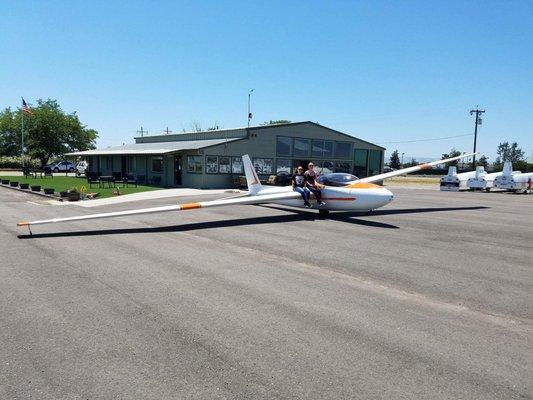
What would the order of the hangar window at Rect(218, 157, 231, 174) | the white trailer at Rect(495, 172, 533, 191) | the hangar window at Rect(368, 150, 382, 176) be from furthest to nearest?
the hangar window at Rect(368, 150, 382, 176) < the white trailer at Rect(495, 172, 533, 191) < the hangar window at Rect(218, 157, 231, 174)

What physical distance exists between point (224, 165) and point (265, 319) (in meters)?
30.9

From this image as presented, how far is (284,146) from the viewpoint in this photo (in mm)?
39562

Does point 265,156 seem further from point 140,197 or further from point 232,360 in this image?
point 232,360

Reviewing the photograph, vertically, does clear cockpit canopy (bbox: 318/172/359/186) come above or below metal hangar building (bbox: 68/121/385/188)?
below

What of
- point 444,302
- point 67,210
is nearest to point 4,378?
point 444,302

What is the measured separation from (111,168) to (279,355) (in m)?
48.8

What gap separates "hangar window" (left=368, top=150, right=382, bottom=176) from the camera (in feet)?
152

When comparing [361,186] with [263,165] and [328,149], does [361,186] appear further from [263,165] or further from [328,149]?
[328,149]

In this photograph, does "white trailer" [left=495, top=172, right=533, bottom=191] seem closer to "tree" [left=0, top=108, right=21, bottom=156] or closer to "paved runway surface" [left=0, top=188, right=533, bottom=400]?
"paved runway surface" [left=0, top=188, right=533, bottom=400]

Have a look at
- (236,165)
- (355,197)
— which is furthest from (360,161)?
(355,197)

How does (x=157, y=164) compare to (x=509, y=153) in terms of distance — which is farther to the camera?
(x=509, y=153)

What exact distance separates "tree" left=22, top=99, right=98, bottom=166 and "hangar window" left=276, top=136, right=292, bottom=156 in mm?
56629

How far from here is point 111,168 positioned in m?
49.1

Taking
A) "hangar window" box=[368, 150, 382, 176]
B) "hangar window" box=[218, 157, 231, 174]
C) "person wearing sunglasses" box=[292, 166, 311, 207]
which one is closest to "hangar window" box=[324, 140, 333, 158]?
"hangar window" box=[368, 150, 382, 176]
